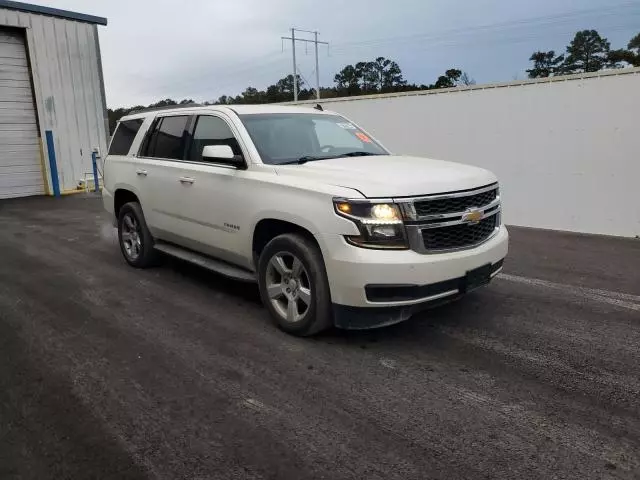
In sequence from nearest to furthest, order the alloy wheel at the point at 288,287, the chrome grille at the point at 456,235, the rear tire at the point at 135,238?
the chrome grille at the point at 456,235 < the alloy wheel at the point at 288,287 < the rear tire at the point at 135,238

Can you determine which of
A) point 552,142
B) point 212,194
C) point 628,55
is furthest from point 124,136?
point 628,55

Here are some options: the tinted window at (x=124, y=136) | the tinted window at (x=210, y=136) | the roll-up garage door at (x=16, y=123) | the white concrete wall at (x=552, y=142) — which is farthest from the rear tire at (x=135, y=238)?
the roll-up garage door at (x=16, y=123)

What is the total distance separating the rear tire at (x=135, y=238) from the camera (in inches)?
243

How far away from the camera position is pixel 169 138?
18.9ft

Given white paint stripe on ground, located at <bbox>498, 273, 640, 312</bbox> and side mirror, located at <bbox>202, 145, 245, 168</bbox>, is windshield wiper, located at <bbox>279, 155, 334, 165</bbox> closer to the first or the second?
side mirror, located at <bbox>202, 145, 245, 168</bbox>

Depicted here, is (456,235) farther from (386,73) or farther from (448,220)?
(386,73)

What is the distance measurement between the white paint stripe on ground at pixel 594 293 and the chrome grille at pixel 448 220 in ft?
5.78

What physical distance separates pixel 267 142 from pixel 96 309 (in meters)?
2.25

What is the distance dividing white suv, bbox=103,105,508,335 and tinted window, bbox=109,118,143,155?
0.71 m

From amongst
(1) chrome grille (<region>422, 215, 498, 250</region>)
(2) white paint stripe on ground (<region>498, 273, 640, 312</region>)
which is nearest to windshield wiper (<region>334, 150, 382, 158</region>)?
(1) chrome grille (<region>422, 215, 498, 250</region>)

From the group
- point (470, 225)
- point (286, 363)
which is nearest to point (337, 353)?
point (286, 363)

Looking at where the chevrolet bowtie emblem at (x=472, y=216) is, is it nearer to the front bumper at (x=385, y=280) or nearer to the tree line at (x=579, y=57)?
the front bumper at (x=385, y=280)

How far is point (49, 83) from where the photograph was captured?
626 inches

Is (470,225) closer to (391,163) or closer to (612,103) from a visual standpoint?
(391,163)
